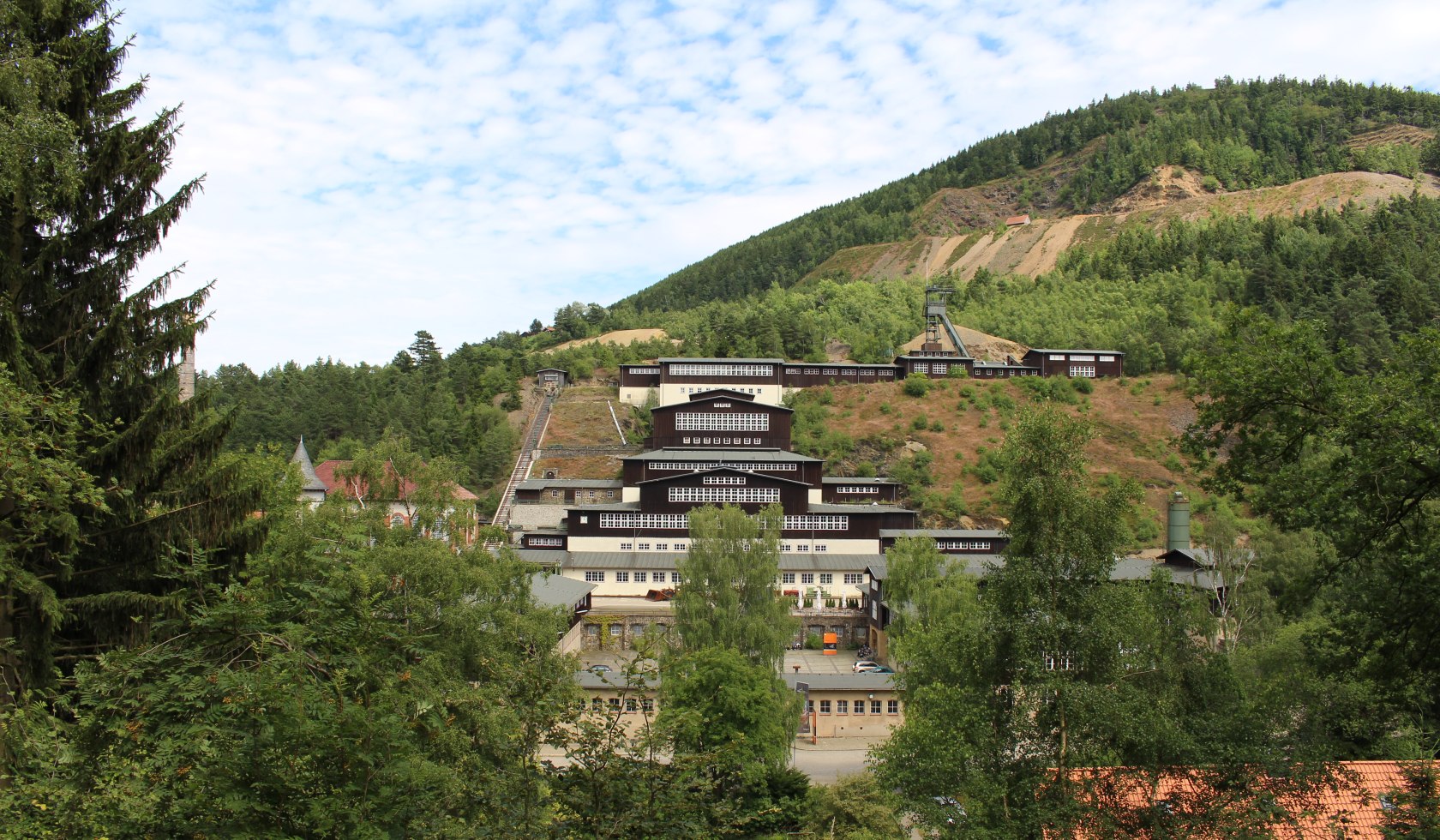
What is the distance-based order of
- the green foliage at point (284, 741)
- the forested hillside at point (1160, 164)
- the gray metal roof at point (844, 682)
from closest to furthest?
the green foliage at point (284, 741), the gray metal roof at point (844, 682), the forested hillside at point (1160, 164)

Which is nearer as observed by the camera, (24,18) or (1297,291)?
(24,18)

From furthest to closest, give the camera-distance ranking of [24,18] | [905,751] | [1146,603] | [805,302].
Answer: [805,302] < [905,751] < [1146,603] < [24,18]

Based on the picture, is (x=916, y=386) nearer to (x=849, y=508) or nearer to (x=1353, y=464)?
(x=849, y=508)

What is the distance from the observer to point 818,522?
47.3m

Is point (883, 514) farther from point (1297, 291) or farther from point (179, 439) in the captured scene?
point (1297, 291)

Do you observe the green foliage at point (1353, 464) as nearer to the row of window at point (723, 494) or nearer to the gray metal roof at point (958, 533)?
the gray metal roof at point (958, 533)

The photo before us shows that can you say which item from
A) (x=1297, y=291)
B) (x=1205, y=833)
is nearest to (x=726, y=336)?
(x=1297, y=291)

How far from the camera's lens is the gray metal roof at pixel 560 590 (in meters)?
35.4

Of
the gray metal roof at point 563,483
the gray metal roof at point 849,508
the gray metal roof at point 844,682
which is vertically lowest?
the gray metal roof at point 844,682

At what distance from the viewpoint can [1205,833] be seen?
10250mm

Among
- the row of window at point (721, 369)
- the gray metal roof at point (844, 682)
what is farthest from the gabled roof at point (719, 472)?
the row of window at point (721, 369)

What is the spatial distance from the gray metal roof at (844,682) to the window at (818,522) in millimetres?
16718

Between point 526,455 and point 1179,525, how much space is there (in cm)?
4268

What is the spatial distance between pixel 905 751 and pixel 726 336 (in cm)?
6580
